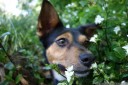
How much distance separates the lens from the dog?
3789mm

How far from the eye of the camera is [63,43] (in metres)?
4.22

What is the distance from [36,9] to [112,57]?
644 cm

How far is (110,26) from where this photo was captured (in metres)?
4.25

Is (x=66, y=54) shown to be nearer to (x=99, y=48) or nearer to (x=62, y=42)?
(x=62, y=42)

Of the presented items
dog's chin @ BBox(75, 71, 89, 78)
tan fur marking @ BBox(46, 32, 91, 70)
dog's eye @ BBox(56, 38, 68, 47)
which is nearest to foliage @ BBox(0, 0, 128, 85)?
dog's chin @ BBox(75, 71, 89, 78)

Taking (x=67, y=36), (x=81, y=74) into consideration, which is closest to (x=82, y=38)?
(x=67, y=36)

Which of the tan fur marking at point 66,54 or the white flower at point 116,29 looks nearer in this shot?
the tan fur marking at point 66,54

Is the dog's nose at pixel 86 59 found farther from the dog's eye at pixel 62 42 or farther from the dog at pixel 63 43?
the dog's eye at pixel 62 42

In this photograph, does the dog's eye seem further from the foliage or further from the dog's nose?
the dog's nose

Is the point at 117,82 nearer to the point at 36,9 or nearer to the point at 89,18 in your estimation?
the point at 89,18

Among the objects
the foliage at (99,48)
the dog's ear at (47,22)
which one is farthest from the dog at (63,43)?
the foliage at (99,48)

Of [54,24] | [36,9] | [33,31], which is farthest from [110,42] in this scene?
[36,9]

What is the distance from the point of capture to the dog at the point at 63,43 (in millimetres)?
3789

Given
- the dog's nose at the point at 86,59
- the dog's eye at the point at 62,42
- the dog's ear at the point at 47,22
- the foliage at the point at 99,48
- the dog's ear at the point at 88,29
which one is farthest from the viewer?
the dog's ear at the point at 88,29
